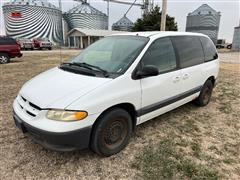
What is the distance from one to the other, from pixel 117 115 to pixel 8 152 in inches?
65.6

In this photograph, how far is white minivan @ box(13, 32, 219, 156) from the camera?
87.7 inches

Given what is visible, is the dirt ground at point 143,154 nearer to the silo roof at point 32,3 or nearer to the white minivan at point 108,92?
the white minivan at point 108,92

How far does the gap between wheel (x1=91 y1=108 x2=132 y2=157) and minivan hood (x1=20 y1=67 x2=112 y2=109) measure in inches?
17.1

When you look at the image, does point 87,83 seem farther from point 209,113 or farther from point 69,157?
point 209,113

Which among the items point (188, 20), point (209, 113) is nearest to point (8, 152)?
point (209, 113)

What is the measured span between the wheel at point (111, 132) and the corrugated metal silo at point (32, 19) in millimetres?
51438

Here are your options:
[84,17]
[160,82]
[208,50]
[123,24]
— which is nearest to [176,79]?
[160,82]

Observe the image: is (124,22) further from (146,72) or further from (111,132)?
(111,132)

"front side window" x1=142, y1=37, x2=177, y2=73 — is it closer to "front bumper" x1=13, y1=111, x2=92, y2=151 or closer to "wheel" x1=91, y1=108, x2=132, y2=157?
"wheel" x1=91, y1=108, x2=132, y2=157

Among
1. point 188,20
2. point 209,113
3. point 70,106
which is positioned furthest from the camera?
point 188,20

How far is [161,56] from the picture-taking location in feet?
10.7

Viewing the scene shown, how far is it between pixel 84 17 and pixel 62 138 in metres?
53.3

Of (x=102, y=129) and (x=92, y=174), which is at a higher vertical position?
(x=102, y=129)

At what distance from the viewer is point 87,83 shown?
244 cm
